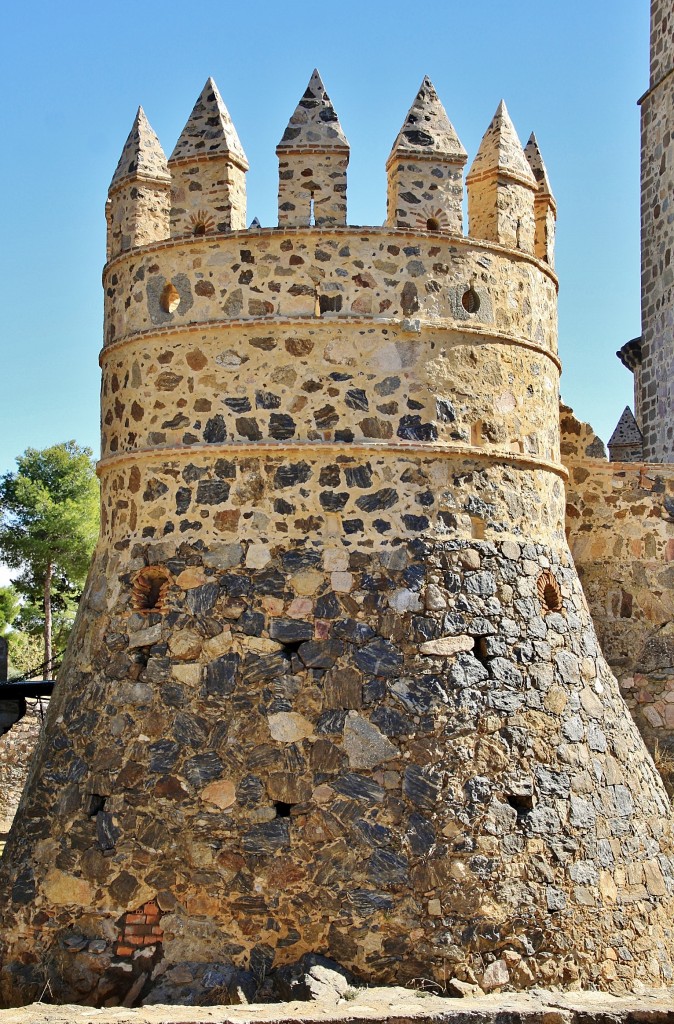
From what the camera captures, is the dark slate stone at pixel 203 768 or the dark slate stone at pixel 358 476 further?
the dark slate stone at pixel 358 476

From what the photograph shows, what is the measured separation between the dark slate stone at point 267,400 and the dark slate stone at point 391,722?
2262 millimetres

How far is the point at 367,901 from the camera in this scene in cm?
779

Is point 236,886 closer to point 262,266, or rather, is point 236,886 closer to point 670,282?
point 262,266

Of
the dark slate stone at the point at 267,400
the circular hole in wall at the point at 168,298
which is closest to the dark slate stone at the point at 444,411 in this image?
the dark slate stone at the point at 267,400

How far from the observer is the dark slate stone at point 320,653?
27.1ft

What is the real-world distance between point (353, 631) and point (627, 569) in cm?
361

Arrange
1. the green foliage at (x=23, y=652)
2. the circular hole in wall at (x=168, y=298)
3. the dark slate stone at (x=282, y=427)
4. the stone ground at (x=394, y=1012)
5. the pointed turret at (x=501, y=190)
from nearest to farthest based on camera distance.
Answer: the stone ground at (x=394, y=1012) < the dark slate stone at (x=282, y=427) < the circular hole in wall at (x=168, y=298) < the pointed turret at (x=501, y=190) < the green foliage at (x=23, y=652)

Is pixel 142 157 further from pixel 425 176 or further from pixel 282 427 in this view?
pixel 282 427

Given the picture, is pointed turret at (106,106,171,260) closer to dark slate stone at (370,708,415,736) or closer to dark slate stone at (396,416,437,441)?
dark slate stone at (396,416,437,441)

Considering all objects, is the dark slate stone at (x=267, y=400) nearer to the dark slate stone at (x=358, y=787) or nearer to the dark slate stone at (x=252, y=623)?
the dark slate stone at (x=252, y=623)

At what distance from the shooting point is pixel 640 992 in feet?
26.9

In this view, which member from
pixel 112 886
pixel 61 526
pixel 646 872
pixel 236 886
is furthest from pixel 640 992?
pixel 61 526

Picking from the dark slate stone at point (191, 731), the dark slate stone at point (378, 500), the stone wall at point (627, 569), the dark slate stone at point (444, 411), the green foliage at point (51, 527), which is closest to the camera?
the dark slate stone at point (191, 731)

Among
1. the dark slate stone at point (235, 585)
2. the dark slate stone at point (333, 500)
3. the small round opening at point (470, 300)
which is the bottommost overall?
the dark slate stone at point (235, 585)
